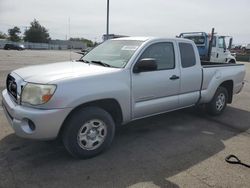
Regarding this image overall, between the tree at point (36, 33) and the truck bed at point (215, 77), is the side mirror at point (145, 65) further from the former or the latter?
the tree at point (36, 33)

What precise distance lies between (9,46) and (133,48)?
5628cm

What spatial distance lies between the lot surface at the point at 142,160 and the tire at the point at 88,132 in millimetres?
154

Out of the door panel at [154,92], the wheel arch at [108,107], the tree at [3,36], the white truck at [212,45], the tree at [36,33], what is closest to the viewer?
the wheel arch at [108,107]

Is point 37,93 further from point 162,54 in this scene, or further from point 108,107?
point 162,54

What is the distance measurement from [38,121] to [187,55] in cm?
312

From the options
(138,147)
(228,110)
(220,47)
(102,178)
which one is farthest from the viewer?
(220,47)

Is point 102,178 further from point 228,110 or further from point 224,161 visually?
point 228,110

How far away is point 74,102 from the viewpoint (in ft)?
10.7

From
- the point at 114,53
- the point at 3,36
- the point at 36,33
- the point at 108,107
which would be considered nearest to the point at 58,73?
the point at 108,107

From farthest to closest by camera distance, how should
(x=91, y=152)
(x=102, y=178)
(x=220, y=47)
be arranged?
(x=220, y=47)
(x=91, y=152)
(x=102, y=178)

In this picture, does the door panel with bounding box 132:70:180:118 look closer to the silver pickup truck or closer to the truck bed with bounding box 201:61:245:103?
the silver pickup truck

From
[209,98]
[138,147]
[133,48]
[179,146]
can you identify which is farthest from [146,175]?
[209,98]

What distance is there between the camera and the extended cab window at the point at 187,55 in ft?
15.8

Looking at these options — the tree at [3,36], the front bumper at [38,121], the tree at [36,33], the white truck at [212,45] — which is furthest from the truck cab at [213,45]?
the tree at [3,36]
